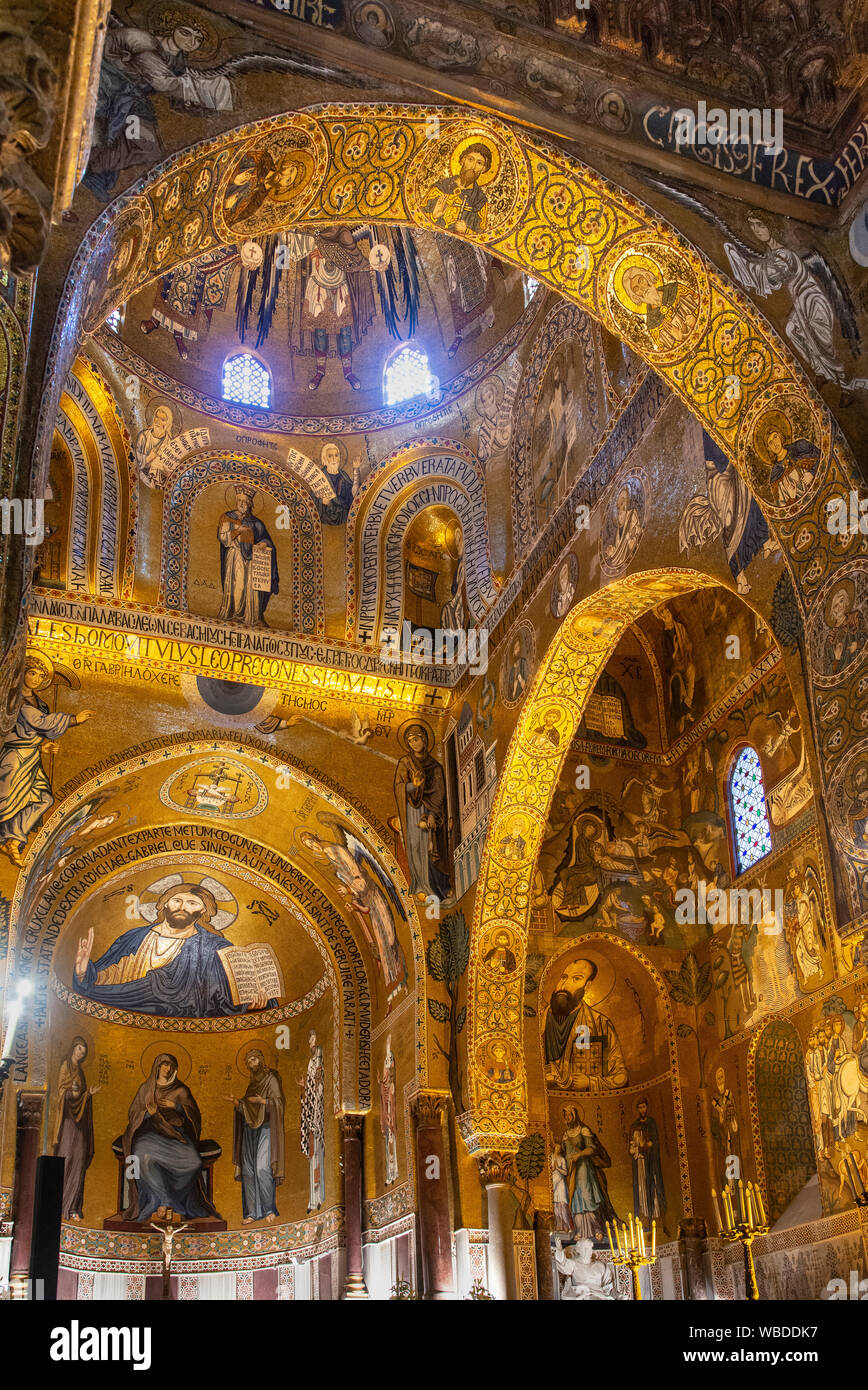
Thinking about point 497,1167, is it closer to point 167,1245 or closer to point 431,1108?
point 431,1108

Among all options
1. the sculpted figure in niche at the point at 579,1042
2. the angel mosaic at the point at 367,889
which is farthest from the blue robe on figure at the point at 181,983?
the sculpted figure in niche at the point at 579,1042

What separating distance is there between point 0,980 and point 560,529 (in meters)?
8.01

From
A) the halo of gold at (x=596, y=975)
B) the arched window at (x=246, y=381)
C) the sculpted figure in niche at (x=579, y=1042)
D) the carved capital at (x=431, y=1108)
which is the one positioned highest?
the arched window at (x=246, y=381)

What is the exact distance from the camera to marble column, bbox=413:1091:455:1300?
14649mm

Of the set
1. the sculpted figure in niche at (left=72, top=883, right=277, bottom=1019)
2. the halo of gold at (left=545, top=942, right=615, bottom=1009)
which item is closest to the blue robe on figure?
the sculpted figure in niche at (left=72, top=883, right=277, bottom=1019)

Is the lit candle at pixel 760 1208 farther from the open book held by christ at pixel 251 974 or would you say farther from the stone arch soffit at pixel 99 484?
the stone arch soffit at pixel 99 484

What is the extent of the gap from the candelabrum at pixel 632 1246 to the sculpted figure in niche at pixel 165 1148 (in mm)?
5700

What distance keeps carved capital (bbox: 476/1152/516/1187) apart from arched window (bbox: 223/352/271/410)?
34.5ft

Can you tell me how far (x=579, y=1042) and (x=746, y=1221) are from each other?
331cm

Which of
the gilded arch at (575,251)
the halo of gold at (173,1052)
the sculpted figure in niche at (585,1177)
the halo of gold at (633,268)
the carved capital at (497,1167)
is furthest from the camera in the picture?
the halo of gold at (173,1052)

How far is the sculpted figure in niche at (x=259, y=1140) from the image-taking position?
703 inches

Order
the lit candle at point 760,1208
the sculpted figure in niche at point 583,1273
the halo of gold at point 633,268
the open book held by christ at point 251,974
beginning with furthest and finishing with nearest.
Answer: the open book held by christ at point 251,974
the sculpted figure in niche at point 583,1273
the lit candle at point 760,1208
the halo of gold at point 633,268

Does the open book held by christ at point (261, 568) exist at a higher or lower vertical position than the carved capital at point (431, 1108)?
higher
